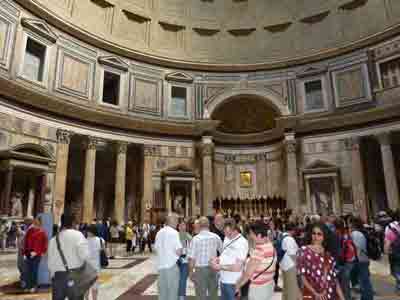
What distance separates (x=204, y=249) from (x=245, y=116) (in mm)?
19939

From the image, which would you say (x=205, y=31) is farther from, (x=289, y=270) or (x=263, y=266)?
(x=263, y=266)

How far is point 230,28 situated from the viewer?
76.3 feet

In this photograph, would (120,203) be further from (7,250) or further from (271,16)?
(271,16)

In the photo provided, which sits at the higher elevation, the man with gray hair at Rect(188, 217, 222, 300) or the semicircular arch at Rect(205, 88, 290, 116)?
the semicircular arch at Rect(205, 88, 290, 116)

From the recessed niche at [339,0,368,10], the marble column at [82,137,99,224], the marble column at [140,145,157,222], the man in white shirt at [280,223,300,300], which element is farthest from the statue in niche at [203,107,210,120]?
the man in white shirt at [280,223,300,300]

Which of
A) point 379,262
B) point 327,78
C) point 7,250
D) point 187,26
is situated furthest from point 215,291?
point 187,26

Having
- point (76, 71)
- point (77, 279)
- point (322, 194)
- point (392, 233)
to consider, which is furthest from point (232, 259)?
point (76, 71)

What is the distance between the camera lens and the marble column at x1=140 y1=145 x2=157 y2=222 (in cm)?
1872

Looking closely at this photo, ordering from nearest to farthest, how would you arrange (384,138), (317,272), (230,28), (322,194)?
1. (317,272)
2. (384,138)
3. (322,194)
4. (230,28)

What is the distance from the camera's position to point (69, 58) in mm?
17844

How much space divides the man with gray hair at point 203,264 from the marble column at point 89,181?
44.2ft

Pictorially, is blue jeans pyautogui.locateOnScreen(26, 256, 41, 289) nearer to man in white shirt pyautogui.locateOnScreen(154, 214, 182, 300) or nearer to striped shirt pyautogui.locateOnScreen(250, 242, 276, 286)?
man in white shirt pyautogui.locateOnScreen(154, 214, 182, 300)

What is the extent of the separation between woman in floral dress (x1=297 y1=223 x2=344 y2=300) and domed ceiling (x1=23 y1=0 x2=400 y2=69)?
752 inches

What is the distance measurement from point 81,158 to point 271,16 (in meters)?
17.1
